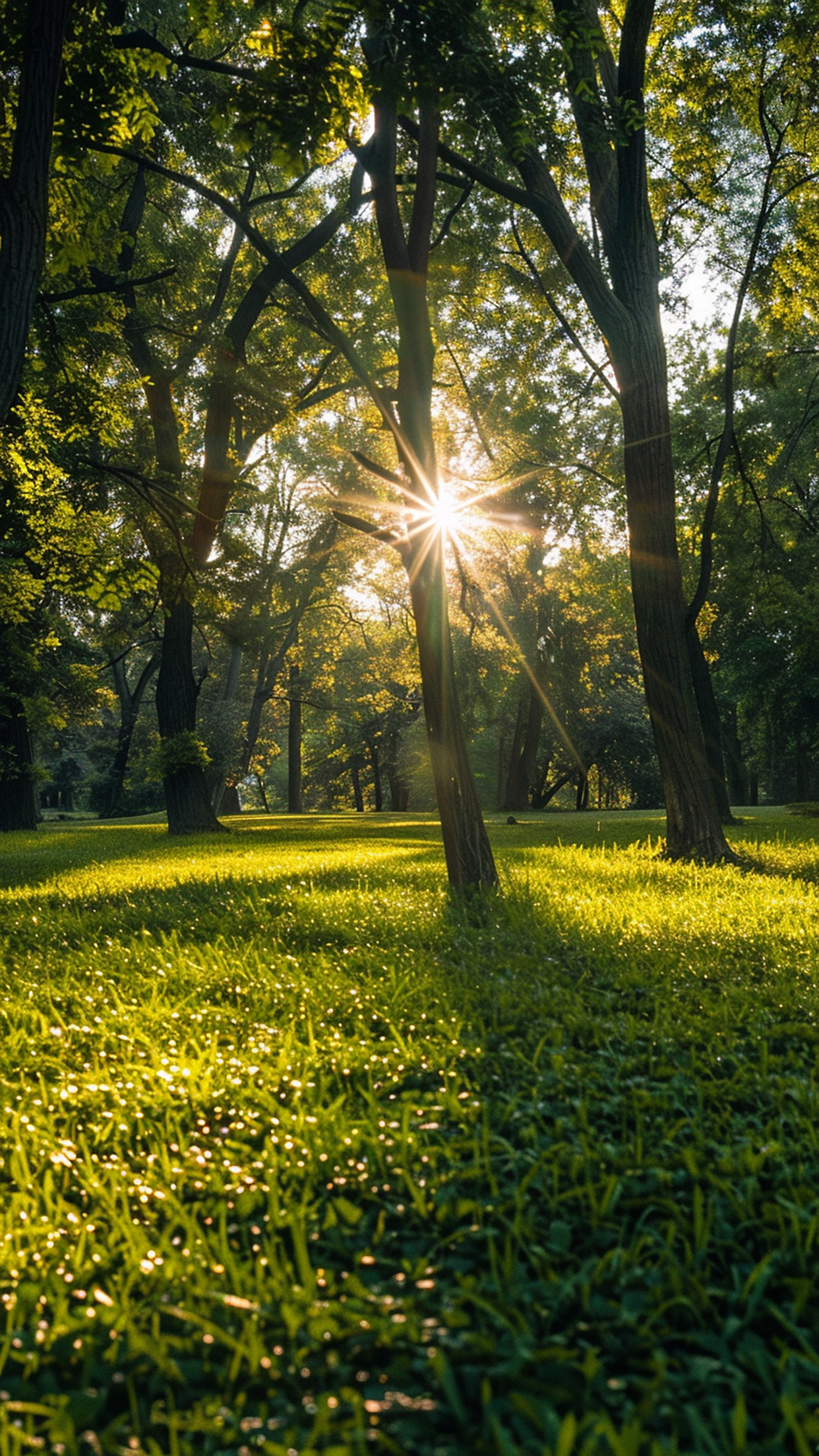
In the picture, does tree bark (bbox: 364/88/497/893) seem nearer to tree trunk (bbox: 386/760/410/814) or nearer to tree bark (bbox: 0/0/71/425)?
tree bark (bbox: 0/0/71/425)

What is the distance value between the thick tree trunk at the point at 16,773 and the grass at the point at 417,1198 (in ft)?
52.7

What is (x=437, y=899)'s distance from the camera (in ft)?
23.3

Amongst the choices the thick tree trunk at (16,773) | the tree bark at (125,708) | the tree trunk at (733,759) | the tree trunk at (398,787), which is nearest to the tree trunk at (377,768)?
the tree trunk at (398,787)

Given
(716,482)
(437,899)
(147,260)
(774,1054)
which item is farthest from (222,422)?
(774,1054)

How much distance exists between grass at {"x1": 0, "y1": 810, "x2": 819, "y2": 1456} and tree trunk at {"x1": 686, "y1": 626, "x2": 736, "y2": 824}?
9.66 meters

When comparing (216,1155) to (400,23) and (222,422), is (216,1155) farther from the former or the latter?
(222,422)

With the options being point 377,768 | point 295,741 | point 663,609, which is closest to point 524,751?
point 295,741

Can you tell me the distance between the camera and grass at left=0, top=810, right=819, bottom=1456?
176 cm

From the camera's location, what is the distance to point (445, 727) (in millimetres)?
7191

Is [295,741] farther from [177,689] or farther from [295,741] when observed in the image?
[177,689]

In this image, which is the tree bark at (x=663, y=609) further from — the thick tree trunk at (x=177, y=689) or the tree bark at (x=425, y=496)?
the thick tree trunk at (x=177, y=689)

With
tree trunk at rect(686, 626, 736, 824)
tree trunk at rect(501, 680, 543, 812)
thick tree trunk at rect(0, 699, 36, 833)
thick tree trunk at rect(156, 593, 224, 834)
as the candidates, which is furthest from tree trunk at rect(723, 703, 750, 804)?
thick tree trunk at rect(0, 699, 36, 833)

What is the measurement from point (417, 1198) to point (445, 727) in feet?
16.2

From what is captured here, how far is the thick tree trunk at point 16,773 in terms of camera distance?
20.0m
